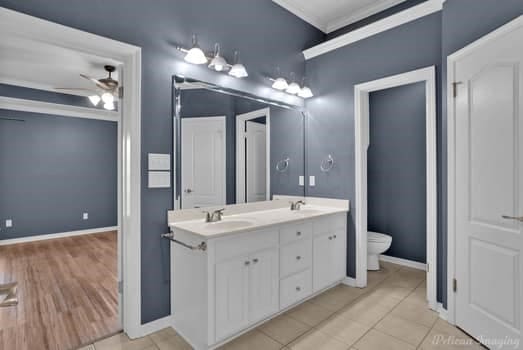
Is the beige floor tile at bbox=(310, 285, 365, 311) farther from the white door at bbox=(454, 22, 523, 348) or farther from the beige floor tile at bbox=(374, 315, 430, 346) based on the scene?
the white door at bbox=(454, 22, 523, 348)

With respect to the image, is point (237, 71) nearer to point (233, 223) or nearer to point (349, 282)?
point (233, 223)

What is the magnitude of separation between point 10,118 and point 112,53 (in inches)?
174

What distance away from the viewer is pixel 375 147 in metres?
4.02

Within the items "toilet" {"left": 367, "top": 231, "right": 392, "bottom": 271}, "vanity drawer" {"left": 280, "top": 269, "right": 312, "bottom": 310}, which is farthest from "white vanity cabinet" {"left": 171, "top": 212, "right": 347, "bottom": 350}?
"toilet" {"left": 367, "top": 231, "right": 392, "bottom": 271}

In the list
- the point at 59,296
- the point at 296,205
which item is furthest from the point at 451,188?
the point at 59,296

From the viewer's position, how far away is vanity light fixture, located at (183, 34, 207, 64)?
2.20m

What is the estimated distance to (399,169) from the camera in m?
3.79

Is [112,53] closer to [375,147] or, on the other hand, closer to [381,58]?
[381,58]

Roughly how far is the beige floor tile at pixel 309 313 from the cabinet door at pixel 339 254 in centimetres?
49

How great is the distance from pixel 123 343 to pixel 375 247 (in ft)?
9.23

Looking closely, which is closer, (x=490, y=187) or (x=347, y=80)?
(x=490, y=187)

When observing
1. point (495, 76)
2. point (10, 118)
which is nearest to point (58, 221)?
point (10, 118)

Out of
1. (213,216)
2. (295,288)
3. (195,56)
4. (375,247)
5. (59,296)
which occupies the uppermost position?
(195,56)

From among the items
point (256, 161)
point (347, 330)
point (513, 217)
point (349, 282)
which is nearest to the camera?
point (513, 217)
